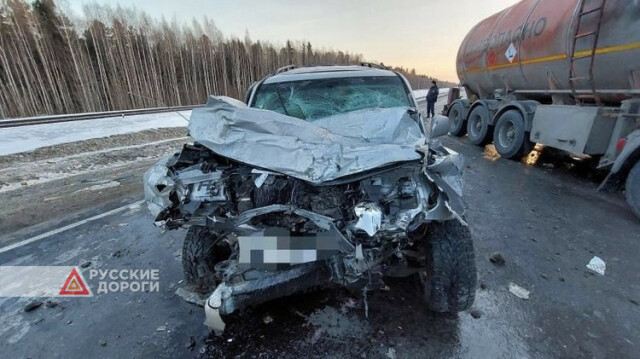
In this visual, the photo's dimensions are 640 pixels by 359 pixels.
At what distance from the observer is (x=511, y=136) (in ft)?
25.5

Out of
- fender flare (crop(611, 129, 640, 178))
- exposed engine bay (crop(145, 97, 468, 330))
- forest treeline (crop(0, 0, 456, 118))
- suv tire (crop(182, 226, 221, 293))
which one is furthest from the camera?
forest treeline (crop(0, 0, 456, 118))

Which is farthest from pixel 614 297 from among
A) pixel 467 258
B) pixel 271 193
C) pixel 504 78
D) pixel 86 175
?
pixel 86 175

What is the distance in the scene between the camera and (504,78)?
779 cm

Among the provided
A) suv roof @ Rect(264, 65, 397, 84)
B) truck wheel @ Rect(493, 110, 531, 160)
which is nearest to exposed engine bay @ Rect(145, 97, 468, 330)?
suv roof @ Rect(264, 65, 397, 84)

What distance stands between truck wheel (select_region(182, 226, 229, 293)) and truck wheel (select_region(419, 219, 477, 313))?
68.6 inches

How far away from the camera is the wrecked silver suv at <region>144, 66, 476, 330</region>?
2.03 m

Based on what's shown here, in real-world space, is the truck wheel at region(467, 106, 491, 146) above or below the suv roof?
below

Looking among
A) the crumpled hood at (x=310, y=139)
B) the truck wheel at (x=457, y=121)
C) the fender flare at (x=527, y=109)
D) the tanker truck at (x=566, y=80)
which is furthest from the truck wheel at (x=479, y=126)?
the crumpled hood at (x=310, y=139)

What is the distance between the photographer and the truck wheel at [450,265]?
2.30 metres

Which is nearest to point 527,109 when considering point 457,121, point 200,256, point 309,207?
point 457,121

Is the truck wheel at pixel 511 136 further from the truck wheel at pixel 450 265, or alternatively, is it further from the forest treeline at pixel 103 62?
the forest treeline at pixel 103 62

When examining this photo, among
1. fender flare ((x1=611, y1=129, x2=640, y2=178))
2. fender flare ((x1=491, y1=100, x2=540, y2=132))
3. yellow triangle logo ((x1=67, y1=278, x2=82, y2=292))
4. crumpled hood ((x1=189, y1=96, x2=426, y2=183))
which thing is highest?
crumpled hood ((x1=189, y1=96, x2=426, y2=183))

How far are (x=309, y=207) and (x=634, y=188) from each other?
4.97 meters

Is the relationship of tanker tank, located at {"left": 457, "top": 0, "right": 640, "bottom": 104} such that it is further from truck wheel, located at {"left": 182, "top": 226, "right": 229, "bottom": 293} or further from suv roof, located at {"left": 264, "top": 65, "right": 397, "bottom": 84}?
truck wheel, located at {"left": 182, "top": 226, "right": 229, "bottom": 293}
